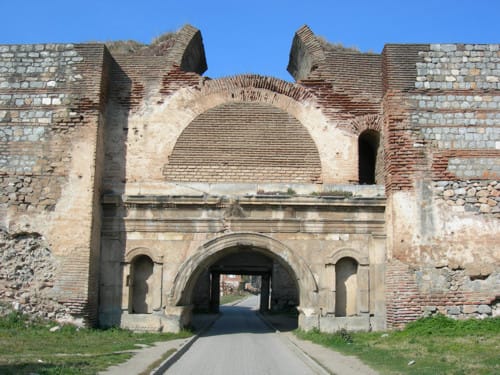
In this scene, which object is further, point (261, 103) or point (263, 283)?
point (263, 283)

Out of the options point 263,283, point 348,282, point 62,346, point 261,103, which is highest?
point 261,103

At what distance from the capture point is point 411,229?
536 inches

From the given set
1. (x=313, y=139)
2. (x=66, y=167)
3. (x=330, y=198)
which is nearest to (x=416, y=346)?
(x=330, y=198)

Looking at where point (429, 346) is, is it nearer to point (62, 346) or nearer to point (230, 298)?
point (62, 346)

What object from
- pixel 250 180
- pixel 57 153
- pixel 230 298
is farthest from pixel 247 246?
pixel 230 298

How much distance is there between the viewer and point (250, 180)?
14.7 meters

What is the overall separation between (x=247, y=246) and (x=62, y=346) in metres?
4.74

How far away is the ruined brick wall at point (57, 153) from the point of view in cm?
1350

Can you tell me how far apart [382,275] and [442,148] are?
9.97ft

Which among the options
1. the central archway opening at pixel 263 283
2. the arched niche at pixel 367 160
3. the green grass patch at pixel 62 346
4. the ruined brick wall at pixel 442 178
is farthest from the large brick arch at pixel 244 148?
the central archway opening at pixel 263 283

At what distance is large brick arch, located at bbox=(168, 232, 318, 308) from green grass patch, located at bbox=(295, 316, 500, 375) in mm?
1032

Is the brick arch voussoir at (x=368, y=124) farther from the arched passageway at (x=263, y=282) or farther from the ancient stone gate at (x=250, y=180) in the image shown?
the arched passageway at (x=263, y=282)

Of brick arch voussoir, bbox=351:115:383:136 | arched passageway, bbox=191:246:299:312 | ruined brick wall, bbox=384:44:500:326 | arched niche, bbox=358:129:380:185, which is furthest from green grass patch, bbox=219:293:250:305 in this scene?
ruined brick wall, bbox=384:44:500:326

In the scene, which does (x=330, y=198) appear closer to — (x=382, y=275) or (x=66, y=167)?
(x=382, y=275)
